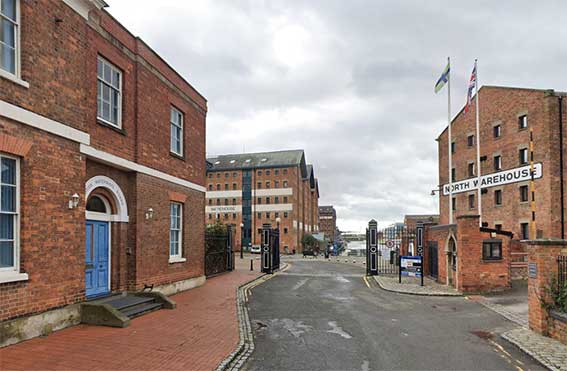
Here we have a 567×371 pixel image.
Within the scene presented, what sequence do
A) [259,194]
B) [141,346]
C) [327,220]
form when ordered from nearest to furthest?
[141,346], [259,194], [327,220]

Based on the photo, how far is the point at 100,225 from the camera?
11.2m

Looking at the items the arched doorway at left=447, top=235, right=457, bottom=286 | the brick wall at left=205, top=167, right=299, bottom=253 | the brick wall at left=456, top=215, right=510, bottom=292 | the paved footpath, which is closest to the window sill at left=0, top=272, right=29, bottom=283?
the paved footpath

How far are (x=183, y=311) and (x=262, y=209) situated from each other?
2279 inches

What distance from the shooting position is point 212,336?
855cm

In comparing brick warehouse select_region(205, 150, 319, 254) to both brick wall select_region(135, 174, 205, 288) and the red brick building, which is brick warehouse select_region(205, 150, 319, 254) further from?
the red brick building

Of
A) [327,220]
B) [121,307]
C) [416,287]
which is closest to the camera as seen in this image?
[121,307]

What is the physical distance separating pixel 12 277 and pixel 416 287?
1427cm

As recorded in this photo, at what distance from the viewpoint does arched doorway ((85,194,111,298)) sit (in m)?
10.6

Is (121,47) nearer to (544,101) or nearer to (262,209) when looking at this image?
(544,101)

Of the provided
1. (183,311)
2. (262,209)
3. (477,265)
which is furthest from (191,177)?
(262,209)

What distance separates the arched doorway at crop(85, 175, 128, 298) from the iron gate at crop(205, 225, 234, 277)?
8.56m

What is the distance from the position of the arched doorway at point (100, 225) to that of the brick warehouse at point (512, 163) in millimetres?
12978

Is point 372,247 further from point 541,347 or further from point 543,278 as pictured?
point 541,347

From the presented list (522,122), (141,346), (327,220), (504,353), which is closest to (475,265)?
(504,353)
